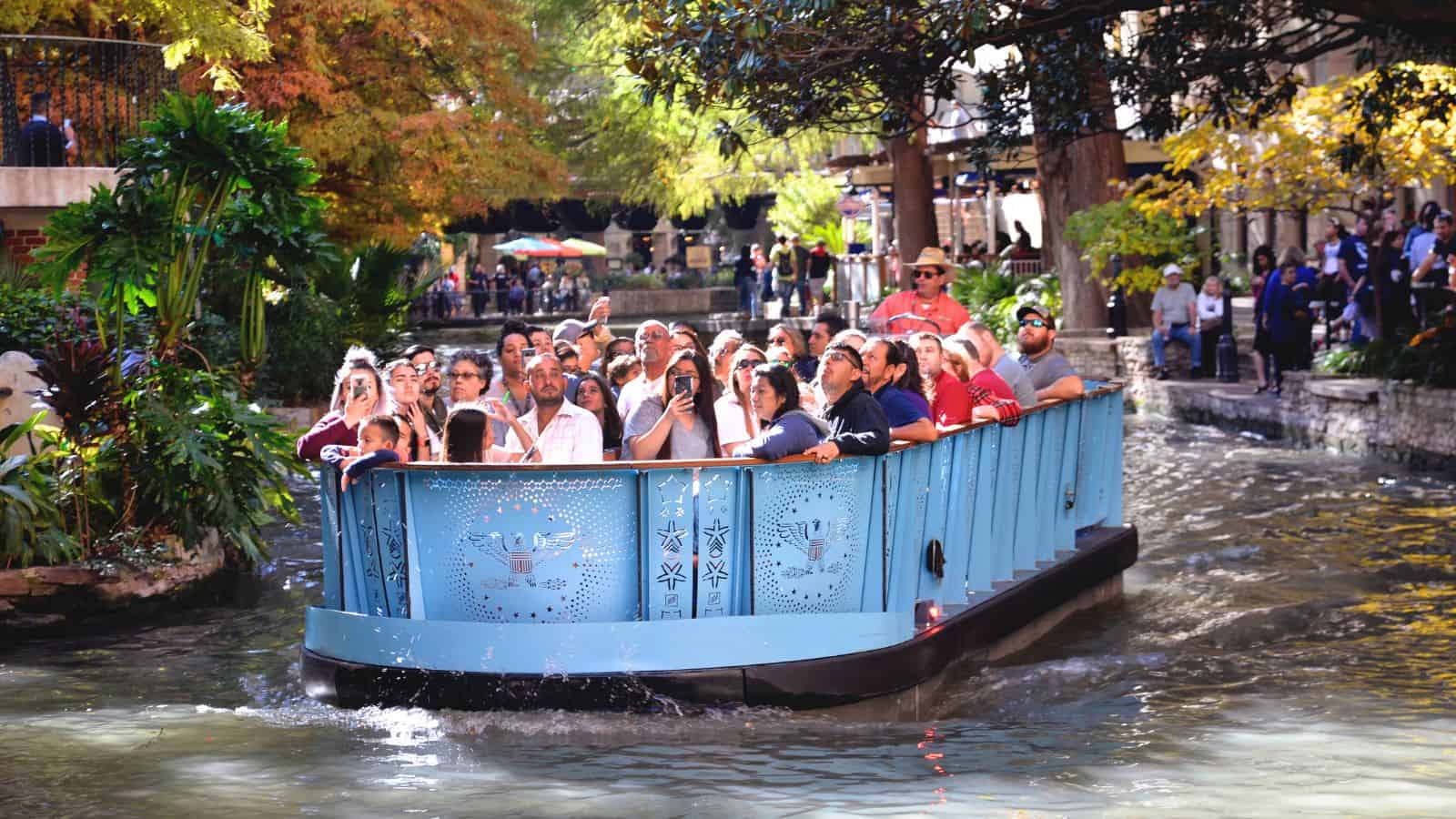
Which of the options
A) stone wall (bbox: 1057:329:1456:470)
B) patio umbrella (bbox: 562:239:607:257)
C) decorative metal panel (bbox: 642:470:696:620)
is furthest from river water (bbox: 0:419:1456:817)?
patio umbrella (bbox: 562:239:607:257)

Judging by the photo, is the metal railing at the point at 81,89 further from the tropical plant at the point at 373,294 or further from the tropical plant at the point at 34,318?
the tropical plant at the point at 34,318

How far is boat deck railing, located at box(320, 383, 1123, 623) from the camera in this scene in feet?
28.6

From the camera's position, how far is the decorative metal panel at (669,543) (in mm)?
8727

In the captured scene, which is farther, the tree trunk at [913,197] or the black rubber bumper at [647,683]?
the tree trunk at [913,197]

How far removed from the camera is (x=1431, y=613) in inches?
481

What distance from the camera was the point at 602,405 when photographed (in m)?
10.4

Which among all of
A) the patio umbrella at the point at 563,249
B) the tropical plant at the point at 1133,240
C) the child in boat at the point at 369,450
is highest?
the patio umbrella at the point at 563,249

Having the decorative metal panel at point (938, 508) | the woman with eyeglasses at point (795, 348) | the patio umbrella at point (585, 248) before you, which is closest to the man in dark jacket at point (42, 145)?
the woman with eyeglasses at point (795, 348)

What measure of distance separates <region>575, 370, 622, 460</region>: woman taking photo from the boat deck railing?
1.54 meters

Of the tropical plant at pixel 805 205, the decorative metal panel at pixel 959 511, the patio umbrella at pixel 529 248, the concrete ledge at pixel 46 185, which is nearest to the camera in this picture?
the decorative metal panel at pixel 959 511

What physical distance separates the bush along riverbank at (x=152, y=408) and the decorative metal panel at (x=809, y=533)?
5135 millimetres

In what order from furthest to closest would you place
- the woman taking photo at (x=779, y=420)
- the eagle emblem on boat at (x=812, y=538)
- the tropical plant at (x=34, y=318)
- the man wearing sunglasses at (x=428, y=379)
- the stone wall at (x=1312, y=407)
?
the stone wall at (x=1312, y=407)
the tropical plant at (x=34, y=318)
the man wearing sunglasses at (x=428, y=379)
the eagle emblem on boat at (x=812, y=538)
the woman taking photo at (x=779, y=420)

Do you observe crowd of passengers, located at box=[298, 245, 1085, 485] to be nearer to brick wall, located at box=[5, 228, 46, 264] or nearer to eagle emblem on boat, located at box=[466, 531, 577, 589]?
eagle emblem on boat, located at box=[466, 531, 577, 589]

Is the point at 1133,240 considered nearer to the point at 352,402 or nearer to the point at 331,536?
the point at 352,402
